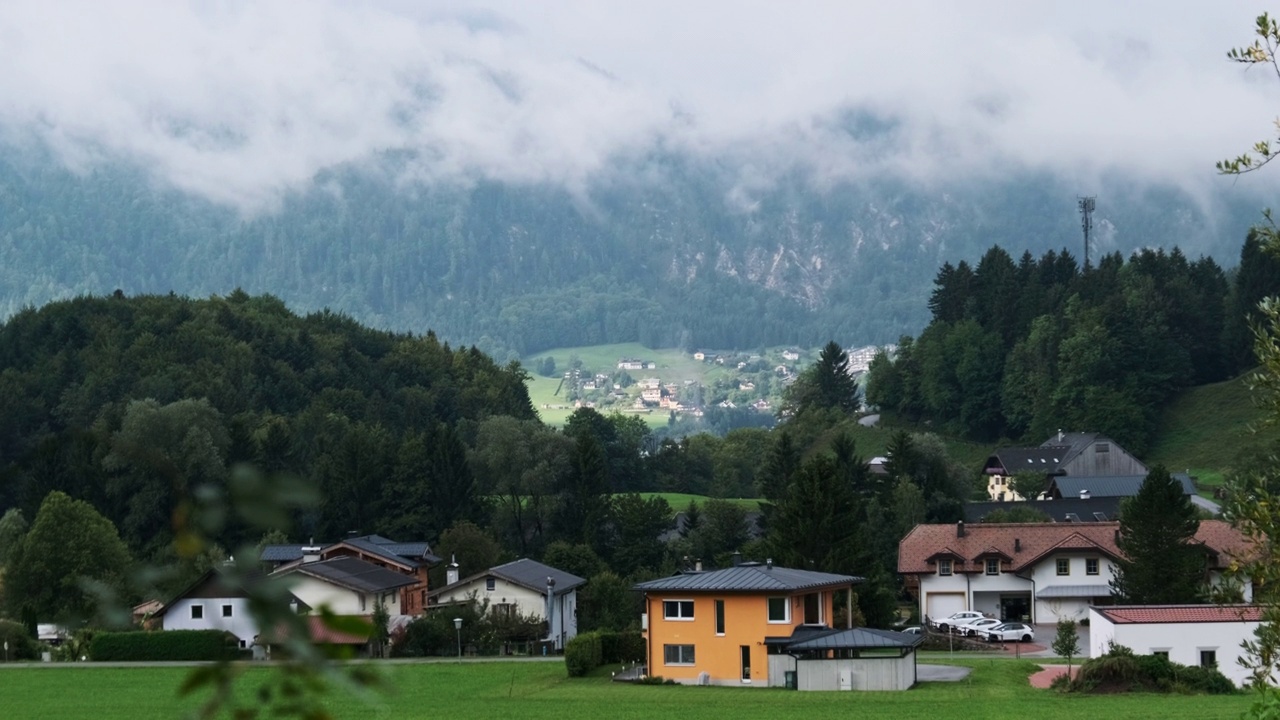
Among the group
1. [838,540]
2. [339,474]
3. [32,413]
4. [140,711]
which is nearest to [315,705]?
[140,711]

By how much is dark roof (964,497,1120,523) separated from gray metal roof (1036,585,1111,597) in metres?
17.5

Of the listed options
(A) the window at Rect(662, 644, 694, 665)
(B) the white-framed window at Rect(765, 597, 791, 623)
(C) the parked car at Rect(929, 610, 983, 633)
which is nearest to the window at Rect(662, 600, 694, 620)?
(A) the window at Rect(662, 644, 694, 665)

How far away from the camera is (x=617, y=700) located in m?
40.8

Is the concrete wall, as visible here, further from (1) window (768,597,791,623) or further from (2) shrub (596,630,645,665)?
(2) shrub (596,630,645,665)

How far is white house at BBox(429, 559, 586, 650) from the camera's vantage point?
61656 millimetres

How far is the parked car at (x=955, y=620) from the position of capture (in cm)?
6200

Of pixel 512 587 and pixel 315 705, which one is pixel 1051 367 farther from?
pixel 315 705

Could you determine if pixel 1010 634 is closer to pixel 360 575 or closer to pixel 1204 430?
pixel 360 575

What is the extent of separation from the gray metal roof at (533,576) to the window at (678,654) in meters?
14.8

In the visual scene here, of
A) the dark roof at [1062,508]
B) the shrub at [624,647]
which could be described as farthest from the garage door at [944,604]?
the shrub at [624,647]

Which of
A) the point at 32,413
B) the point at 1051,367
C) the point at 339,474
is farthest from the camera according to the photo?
the point at 1051,367

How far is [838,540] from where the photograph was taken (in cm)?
6078

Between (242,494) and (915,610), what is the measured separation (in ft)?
231

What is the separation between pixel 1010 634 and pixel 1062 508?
32.0 m
